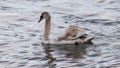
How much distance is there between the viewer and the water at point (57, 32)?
12539 mm

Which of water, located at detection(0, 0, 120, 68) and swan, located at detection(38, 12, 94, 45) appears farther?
swan, located at detection(38, 12, 94, 45)

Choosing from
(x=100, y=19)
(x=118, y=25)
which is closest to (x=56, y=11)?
(x=100, y=19)

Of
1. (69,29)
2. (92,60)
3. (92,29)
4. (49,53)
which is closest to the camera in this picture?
(92,60)

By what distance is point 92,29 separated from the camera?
1545 centimetres

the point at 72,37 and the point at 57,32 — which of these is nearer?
the point at 72,37

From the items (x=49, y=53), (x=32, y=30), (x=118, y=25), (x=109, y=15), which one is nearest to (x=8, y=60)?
(x=49, y=53)

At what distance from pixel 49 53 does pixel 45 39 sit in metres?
1.12

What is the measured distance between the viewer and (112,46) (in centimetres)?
1366

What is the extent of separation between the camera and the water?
12539 mm

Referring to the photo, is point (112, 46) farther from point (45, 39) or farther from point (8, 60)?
point (8, 60)

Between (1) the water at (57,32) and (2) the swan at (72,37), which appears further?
(2) the swan at (72,37)

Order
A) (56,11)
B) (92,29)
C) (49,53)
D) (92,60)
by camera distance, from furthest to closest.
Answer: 1. (56,11)
2. (92,29)
3. (49,53)
4. (92,60)

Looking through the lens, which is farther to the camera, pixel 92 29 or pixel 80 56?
pixel 92 29

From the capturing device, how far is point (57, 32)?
15375 mm
